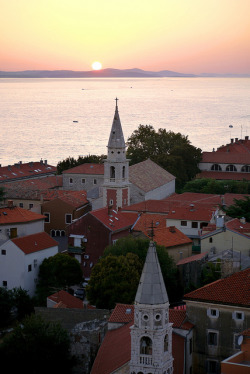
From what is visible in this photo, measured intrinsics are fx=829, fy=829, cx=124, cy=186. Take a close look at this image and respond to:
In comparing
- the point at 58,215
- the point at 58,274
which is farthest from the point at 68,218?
the point at 58,274

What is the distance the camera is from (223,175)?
71.2 metres

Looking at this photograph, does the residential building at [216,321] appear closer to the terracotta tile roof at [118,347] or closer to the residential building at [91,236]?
the terracotta tile roof at [118,347]

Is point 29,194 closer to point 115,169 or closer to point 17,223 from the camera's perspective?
point 115,169

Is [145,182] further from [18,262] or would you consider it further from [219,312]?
[219,312]

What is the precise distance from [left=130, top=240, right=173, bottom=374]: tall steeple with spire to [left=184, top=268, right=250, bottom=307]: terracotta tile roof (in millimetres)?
3756

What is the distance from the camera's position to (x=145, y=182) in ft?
178

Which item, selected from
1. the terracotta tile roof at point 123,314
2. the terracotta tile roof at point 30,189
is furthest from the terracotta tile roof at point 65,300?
the terracotta tile roof at point 30,189

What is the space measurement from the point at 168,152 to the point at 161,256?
41.0m

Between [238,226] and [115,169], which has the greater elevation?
[115,169]

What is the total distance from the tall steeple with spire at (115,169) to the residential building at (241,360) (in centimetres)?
2540

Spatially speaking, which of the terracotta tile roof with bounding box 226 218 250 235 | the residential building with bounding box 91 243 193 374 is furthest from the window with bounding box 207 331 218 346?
the terracotta tile roof with bounding box 226 218 250 235

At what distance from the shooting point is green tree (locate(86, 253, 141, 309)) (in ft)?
100

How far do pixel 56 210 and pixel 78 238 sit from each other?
900cm

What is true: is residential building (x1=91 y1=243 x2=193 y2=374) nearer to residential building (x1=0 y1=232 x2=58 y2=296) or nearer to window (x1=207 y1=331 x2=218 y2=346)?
window (x1=207 y1=331 x2=218 y2=346)
